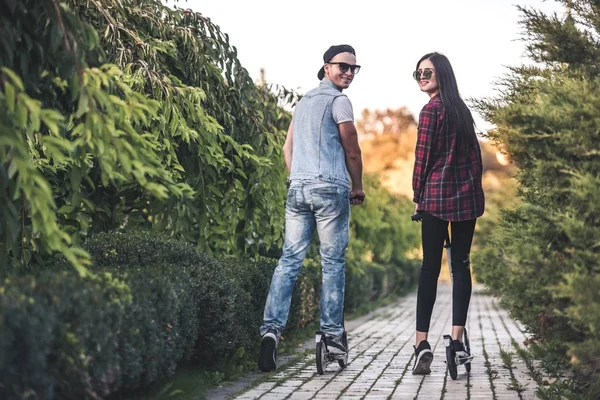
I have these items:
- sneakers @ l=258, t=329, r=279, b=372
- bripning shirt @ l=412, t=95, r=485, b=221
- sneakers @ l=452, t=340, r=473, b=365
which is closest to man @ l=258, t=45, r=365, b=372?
sneakers @ l=258, t=329, r=279, b=372

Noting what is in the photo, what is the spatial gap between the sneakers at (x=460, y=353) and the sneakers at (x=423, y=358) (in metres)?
0.20

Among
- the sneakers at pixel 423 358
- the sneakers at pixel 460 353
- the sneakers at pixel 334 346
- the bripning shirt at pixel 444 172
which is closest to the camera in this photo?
the bripning shirt at pixel 444 172

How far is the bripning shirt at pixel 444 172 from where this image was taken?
235 inches

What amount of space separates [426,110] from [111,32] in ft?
7.68

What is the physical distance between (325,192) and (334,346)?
3.41 feet

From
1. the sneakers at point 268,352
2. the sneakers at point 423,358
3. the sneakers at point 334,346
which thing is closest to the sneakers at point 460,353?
the sneakers at point 423,358

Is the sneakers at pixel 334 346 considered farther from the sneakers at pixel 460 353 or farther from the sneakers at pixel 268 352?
the sneakers at pixel 460 353

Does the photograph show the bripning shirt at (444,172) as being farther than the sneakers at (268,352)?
No

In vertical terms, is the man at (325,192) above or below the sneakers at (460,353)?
above

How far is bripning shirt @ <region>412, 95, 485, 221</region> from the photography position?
5.96 m

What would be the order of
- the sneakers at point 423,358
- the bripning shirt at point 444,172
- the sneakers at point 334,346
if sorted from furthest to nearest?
1. the sneakers at point 334,346
2. the sneakers at point 423,358
3. the bripning shirt at point 444,172

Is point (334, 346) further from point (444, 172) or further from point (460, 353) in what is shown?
point (444, 172)

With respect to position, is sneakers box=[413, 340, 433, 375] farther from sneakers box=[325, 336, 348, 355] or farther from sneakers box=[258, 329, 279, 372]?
sneakers box=[258, 329, 279, 372]

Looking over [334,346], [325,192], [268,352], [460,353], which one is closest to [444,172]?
[325,192]
